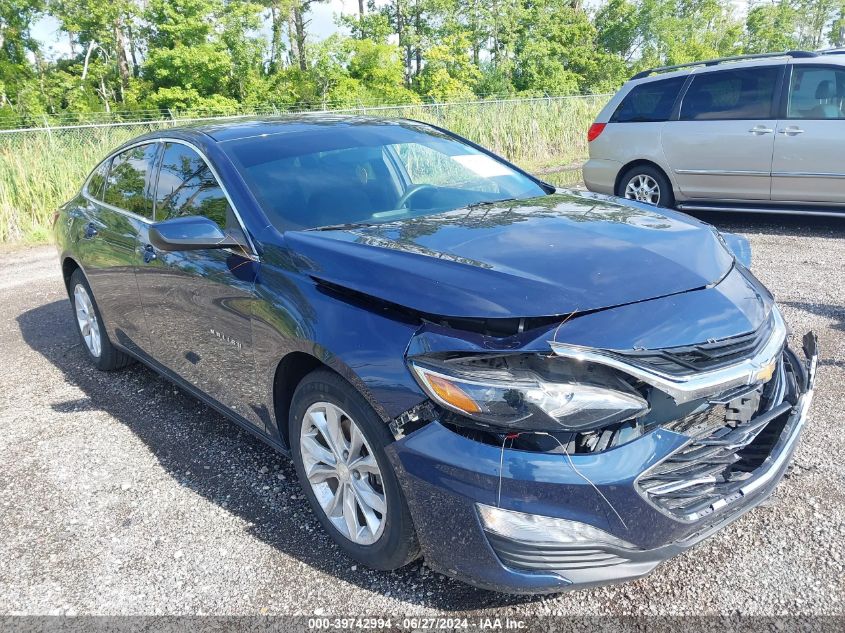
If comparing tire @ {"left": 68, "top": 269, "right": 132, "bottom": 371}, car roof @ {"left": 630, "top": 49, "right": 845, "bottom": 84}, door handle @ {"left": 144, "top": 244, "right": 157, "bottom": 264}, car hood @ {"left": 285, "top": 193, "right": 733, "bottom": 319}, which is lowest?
tire @ {"left": 68, "top": 269, "right": 132, "bottom": 371}

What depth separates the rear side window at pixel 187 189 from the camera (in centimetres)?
323

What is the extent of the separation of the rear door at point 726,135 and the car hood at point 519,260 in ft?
17.2

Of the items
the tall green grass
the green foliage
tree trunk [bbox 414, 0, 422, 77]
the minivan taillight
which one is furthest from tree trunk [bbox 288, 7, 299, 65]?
the minivan taillight

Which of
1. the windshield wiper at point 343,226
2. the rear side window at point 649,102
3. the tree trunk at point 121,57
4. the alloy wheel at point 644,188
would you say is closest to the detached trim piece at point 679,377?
the windshield wiper at point 343,226

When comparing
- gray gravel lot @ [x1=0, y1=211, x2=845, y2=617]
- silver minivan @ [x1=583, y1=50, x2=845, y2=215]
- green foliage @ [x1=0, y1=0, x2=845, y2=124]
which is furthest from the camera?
green foliage @ [x1=0, y1=0, x2=845, y2=124]

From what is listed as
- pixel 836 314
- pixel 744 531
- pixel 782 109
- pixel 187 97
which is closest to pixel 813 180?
pixel 782 109

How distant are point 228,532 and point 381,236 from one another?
143cm

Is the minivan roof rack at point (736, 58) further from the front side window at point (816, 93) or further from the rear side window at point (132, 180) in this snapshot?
the rear side window at point (132, 180)

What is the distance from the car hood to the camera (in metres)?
2.22

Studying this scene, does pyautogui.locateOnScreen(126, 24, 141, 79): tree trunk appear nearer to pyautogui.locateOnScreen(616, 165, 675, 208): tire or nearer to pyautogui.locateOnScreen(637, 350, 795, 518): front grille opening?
pyautogui.locateOnScreen(616, 165, 675, 208): tire

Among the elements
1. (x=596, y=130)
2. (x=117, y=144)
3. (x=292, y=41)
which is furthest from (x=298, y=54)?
(x=596, y=130)

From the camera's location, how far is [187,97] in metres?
29.7

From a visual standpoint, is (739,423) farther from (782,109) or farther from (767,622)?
(782,109)

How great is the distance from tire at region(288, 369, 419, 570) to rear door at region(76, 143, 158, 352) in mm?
1747
